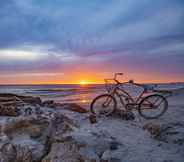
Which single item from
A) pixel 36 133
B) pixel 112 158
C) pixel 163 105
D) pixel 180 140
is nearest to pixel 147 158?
pixel 112 158

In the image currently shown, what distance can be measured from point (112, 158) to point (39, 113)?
1712 millimetres

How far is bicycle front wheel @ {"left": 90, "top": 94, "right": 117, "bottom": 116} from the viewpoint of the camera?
329 inches

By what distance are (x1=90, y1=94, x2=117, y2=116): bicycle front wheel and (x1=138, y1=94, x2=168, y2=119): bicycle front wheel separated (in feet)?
3.28

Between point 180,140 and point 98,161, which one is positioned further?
point 180,140

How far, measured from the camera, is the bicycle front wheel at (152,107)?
28.8 feet

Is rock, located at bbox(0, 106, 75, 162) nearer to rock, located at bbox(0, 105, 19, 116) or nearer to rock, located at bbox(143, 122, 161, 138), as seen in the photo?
rock, located at bbox(0, 105, 19, 116)

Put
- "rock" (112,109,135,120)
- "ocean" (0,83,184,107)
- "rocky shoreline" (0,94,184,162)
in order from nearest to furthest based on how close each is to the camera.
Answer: "rocky shoreline" (0,94,184,162), "rock" (112,109,135,120), "ocean" (0,83,184,107)

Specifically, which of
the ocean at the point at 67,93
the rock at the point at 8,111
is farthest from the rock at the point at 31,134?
the ocean at the point at 67,93

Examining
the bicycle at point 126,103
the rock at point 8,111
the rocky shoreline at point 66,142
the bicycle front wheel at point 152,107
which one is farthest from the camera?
the bicycle front wheel at point 152,107

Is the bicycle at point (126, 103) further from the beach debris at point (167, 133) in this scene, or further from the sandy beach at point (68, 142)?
the sandy beach at point (68, 142)

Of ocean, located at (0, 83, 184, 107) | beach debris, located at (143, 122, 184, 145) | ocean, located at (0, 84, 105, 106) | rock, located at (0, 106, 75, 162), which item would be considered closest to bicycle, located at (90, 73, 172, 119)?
beach debris, located at (143, 122, 184, 145)

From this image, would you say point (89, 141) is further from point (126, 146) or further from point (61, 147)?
point (126, 146)

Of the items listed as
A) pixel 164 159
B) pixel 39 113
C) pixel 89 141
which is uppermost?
pixel 39 113

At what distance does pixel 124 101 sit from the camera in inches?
363
